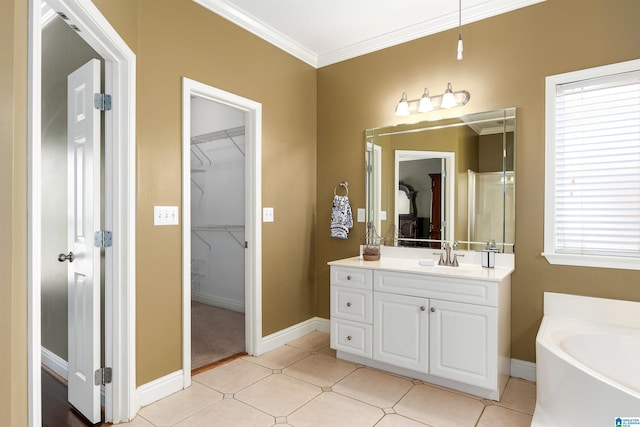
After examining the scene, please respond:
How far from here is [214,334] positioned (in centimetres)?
354

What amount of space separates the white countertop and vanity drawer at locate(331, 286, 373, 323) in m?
0.21

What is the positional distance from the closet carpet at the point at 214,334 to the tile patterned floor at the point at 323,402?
0.28 meters

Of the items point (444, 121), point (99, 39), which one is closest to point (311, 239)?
point (444, 121)

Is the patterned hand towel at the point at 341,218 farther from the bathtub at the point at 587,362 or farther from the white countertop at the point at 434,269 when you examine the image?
the bathtub at the point at 587,362

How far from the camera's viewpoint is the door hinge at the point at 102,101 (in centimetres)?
199

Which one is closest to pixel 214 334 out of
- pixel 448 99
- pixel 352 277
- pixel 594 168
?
pixel 352 277

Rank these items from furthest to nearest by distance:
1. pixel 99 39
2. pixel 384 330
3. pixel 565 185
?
pixel 384 330
pixel 565 185
pixel 99 39

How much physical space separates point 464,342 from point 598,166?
1436 mm

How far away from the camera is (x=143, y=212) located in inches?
86.9

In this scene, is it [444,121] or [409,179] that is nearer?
[444,121]

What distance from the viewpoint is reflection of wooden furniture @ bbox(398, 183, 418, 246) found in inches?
120

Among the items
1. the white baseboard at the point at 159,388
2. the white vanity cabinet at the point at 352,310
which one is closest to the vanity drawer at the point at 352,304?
the white vanity cabinet at the point at 352,310

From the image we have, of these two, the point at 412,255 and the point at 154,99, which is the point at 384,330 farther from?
the point at 154,99

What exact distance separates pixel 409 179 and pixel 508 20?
133 cm
